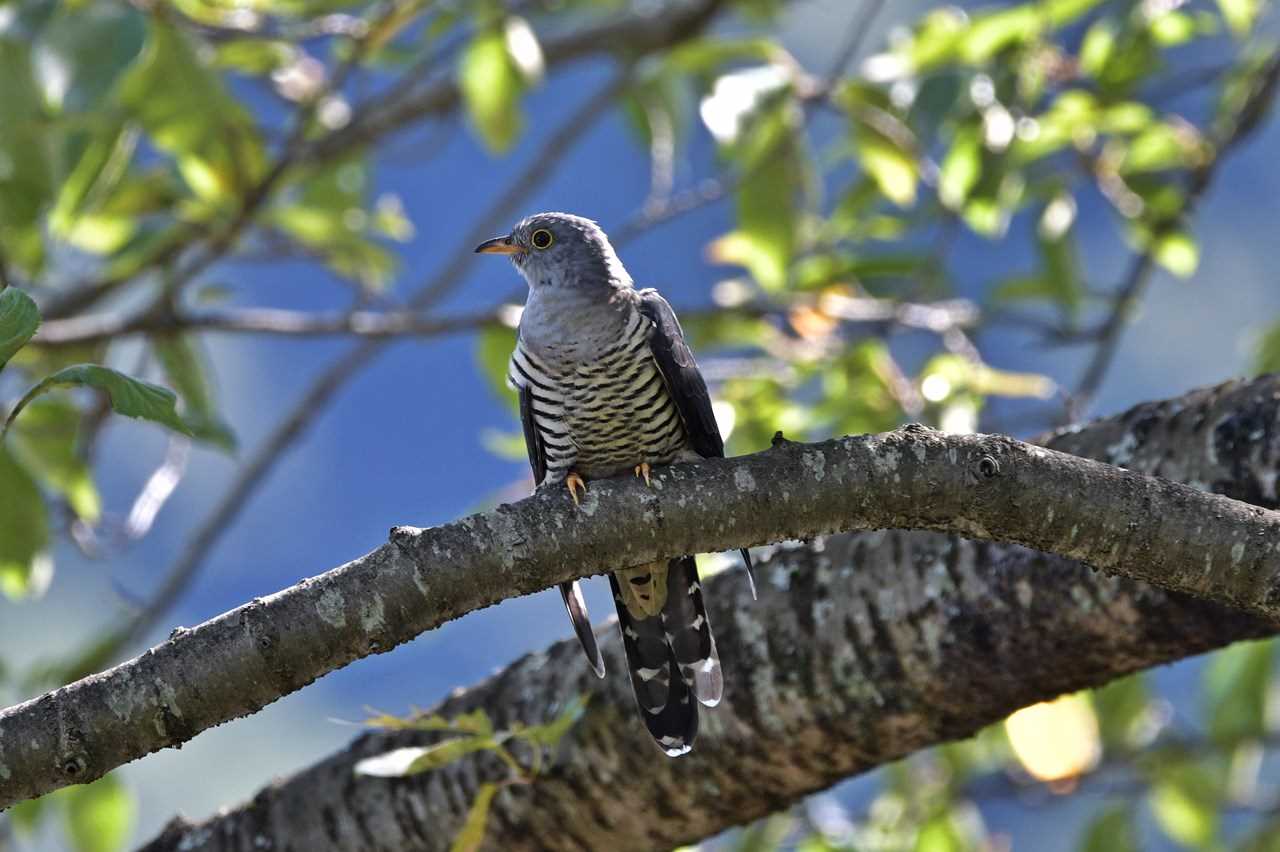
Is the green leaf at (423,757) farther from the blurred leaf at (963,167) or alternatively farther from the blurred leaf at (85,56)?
the blurred leaf at (963,167)

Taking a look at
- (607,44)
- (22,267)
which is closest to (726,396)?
(607,44)

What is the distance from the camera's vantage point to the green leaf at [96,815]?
3.49m

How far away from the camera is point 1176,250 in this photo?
402 cm

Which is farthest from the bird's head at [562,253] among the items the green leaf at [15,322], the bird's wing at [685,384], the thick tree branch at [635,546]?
the green leaf at [15,322]

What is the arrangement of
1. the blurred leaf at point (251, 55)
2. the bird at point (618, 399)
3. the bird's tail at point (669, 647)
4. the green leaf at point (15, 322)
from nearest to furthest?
the green leaf at point (15, 322) < the bird's tail at point (669, 647) < the bird at point (618, 399) < the blurred leaf at point (251, 55)

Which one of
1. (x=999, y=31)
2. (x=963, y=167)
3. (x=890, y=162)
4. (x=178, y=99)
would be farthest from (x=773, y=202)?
(x=178, y=99)

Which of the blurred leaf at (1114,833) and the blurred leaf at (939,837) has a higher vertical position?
the blurred leaf at (939,837)

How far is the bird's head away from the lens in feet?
10.9

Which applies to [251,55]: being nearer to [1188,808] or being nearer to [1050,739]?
[1050,739]

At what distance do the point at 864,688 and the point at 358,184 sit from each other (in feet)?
11.5

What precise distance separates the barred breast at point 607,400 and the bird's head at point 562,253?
20 centimetres

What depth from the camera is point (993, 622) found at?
2.30 metres

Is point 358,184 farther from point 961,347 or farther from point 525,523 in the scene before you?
point 525,523

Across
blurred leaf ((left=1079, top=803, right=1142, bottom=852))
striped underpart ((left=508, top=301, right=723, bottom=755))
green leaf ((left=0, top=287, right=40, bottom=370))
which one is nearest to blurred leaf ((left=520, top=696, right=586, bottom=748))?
striped underpart ((left=508, top=301, right=723, bottom=755))
